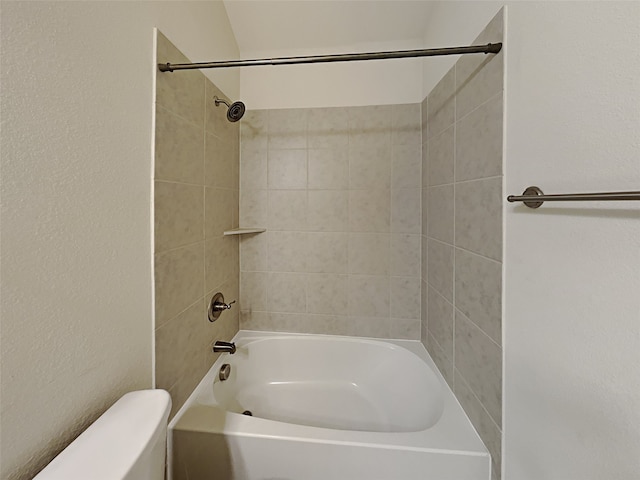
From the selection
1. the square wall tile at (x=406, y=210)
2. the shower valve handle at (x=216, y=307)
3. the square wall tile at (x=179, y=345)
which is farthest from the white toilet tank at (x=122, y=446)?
the square wall tile at (x=406, y=210)

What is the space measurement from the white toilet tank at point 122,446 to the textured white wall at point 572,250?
91 cm

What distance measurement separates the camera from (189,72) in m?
1.09

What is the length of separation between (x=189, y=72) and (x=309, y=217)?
971 millimetres

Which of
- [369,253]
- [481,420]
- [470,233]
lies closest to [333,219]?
[369,253]

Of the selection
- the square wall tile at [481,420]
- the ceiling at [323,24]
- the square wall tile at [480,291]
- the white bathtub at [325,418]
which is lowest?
the white bathtub at [325,418]

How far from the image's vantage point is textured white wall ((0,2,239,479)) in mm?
489

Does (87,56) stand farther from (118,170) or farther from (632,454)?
(632,454)

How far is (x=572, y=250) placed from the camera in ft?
1.83

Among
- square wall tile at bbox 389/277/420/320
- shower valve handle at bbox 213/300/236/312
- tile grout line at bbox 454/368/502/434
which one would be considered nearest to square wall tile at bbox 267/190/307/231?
shower valve handle at bbox 213/300/236/312

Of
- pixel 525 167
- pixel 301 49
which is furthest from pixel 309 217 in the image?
pixel 525 167

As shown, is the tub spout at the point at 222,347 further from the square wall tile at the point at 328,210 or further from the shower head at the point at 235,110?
the shower head at the point at 235,110

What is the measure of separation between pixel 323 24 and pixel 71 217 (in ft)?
5.43

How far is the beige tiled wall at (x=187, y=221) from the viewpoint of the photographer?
0.92m

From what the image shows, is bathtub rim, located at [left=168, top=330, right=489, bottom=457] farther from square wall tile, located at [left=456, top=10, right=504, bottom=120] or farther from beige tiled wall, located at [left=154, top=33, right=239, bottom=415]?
square wall tile, located at [left=456, top=10, right=504, bottom=120]
